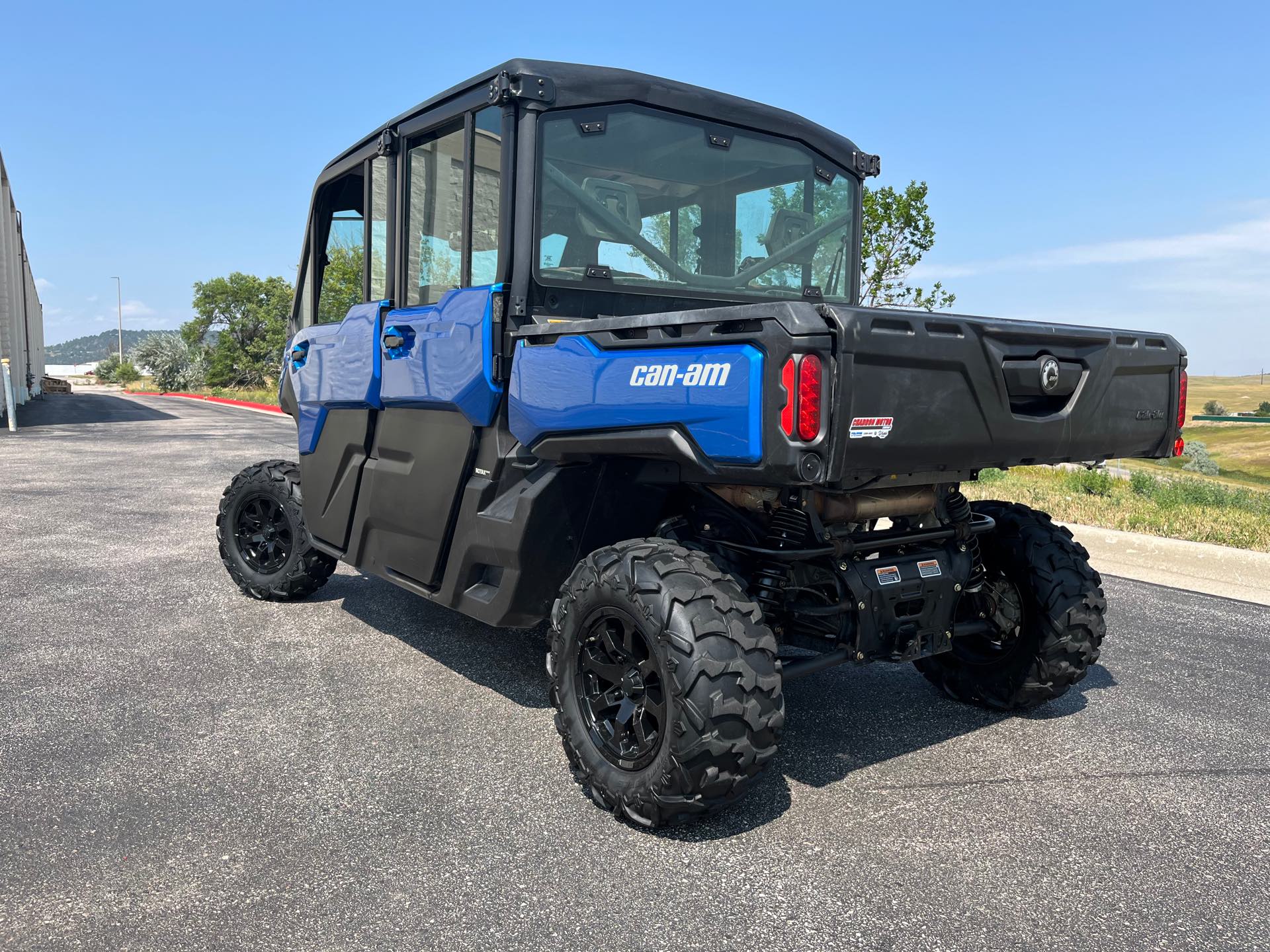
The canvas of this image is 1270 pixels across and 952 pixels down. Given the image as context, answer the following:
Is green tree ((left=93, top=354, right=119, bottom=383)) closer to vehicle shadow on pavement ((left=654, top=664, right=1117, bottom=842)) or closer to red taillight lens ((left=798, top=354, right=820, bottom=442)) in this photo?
vehicle shadow on pavement ((left=654, top=664, right=1117, bottom=842))

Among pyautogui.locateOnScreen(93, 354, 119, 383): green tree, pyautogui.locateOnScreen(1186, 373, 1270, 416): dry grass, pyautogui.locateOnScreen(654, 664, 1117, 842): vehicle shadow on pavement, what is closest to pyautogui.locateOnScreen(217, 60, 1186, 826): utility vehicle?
pyautogui.locateOnScreen(654, 664, 1117, 842): vehicle shadow on pavement

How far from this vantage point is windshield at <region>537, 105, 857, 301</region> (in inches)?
150

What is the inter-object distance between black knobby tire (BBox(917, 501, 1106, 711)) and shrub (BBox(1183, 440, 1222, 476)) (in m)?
27.5

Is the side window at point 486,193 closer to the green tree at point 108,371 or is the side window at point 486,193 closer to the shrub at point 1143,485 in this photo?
the shrub at point 1143,485

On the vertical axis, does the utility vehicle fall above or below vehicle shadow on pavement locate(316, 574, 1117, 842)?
above

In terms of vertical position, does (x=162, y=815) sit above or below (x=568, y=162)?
below

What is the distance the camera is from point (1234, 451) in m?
48.6

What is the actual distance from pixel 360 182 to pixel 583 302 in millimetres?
1943

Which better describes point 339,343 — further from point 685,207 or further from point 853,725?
point 853,725

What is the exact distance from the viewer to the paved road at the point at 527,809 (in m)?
2.63

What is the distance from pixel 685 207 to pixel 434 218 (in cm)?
114

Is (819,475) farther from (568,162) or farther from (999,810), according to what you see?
(568,162)

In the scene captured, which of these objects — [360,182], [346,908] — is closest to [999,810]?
[346,908]

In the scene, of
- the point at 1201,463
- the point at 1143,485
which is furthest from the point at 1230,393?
the point at 1143,485
